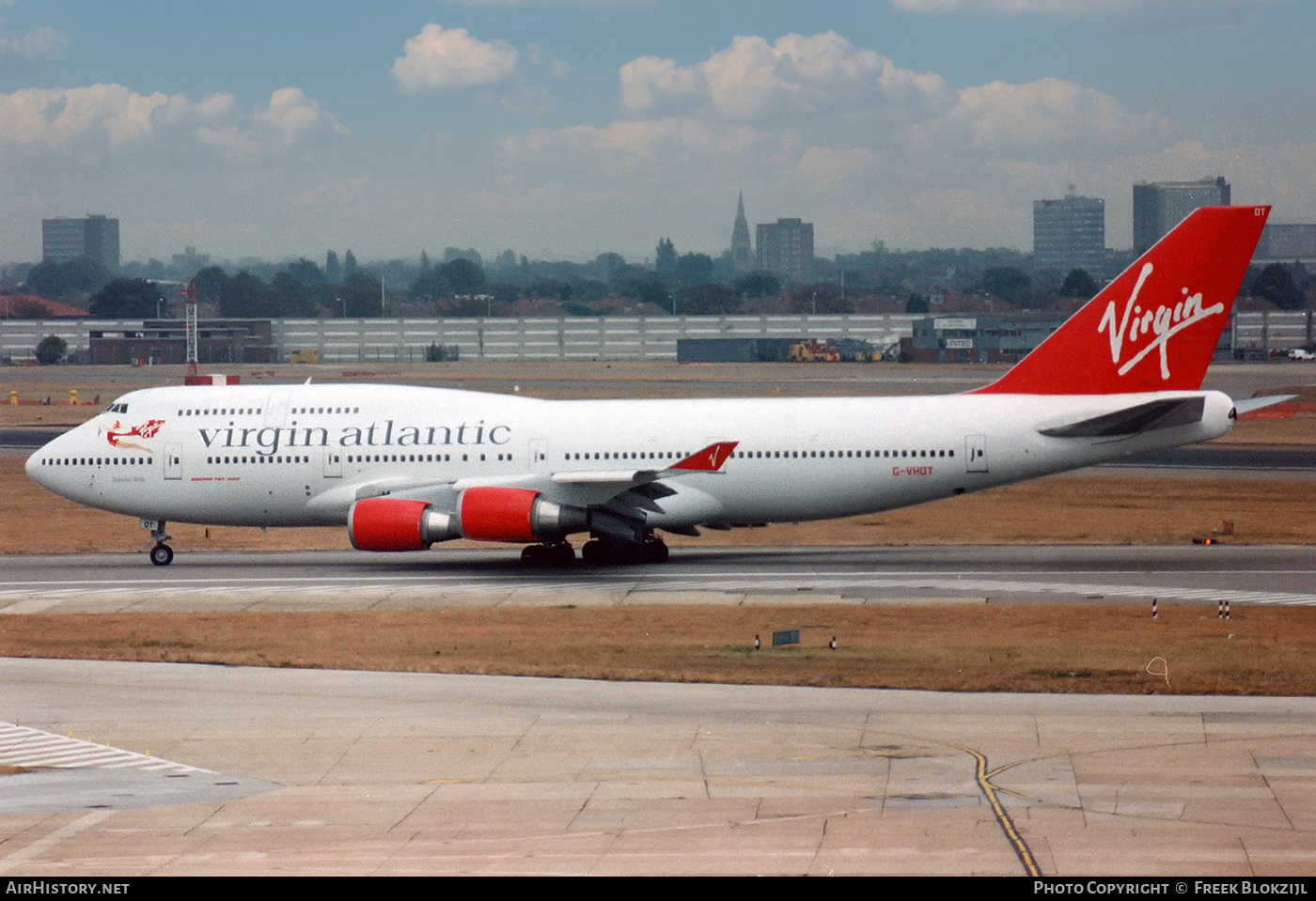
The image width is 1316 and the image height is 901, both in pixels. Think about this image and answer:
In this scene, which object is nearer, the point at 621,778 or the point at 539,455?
the point at 621,778

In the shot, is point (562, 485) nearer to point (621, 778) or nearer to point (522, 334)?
point (621, 778)

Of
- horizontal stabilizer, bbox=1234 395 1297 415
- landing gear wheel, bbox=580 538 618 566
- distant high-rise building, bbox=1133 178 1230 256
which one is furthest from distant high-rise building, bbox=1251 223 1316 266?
landing gear wheel, bbox=580 538 618 566

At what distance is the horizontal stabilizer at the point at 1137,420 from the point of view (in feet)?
118

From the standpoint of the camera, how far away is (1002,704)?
21.8 meters

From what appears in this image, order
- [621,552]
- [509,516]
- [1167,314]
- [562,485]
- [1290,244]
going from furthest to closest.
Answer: [1290,244] → [621,552] → [1167,314] → [562,485] → [509,516]

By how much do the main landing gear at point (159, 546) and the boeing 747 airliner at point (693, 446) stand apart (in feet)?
0.31

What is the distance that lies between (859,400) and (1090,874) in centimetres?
2616

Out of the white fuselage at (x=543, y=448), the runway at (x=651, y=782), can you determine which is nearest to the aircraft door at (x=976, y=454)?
the white fuselage at (x=543, y=448)

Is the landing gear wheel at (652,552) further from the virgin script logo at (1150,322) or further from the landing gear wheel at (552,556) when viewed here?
the virgin script logo at (1150,322)

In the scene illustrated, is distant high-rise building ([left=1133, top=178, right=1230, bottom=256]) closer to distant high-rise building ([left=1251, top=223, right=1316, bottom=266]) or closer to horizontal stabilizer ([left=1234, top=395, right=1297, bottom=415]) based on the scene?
distant high-rise building ([left=1251, top=223, right=1316, bottom=266])

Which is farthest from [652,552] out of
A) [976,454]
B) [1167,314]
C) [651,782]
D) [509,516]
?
[651,782]

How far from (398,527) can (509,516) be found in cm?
268

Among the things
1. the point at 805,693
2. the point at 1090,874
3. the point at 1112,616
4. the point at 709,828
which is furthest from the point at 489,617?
the point at 1090,874

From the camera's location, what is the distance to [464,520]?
36625mm
